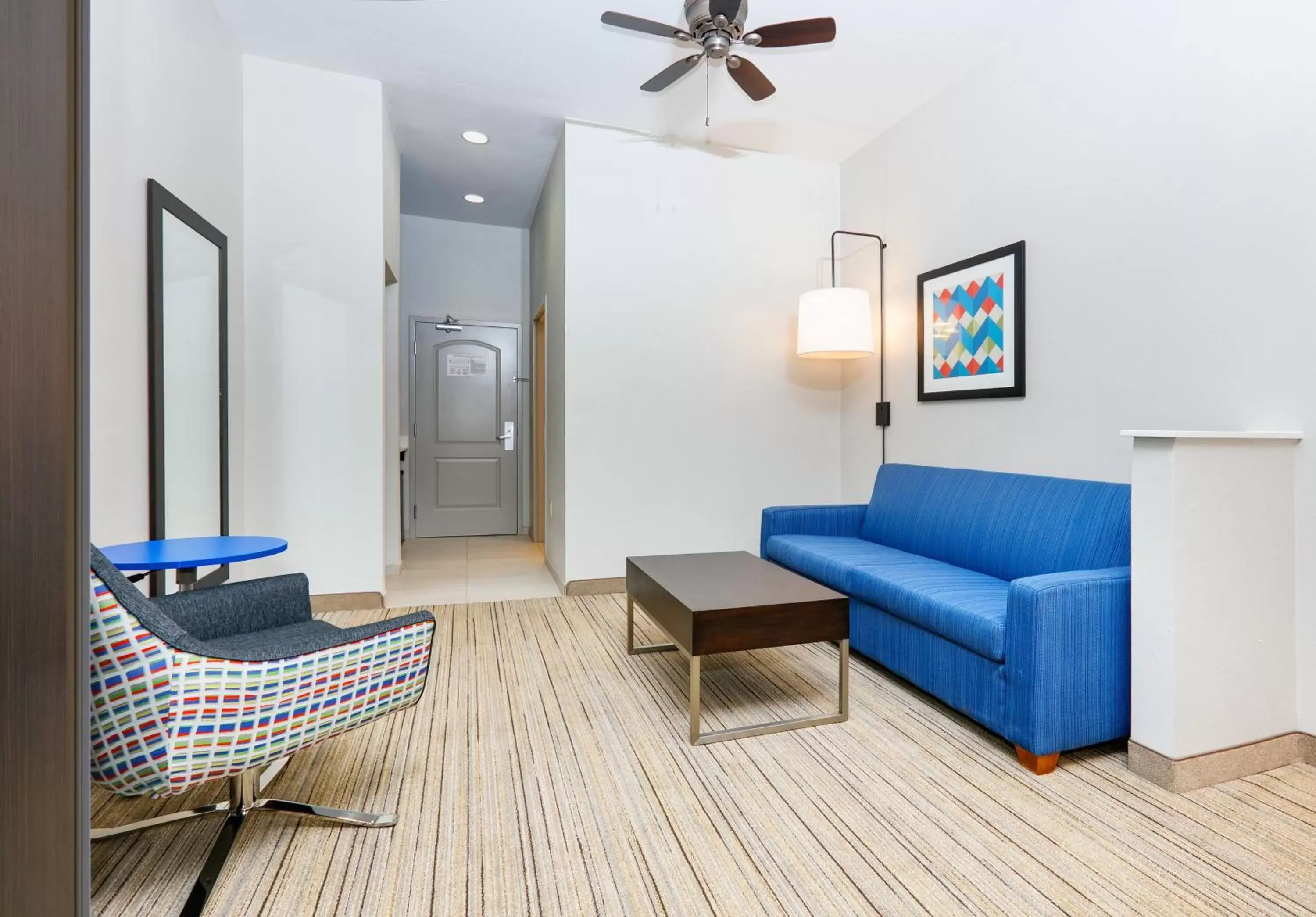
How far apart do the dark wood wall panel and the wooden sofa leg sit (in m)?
2.23

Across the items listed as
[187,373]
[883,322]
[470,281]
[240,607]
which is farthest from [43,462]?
[470,281]

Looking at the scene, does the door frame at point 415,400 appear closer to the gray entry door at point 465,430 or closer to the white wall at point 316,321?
the gray entry door at point 465,430

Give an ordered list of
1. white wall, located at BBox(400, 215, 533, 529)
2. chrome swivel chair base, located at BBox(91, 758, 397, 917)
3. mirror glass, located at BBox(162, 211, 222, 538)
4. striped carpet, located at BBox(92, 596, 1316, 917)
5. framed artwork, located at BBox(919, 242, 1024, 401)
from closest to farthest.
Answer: striped carpet, located at BBox(92, 596, 1316, 917)
chrome swivel chair base, located at BBox(91, 758, 397, 917)
mirror glass, located at BBox(162, 211, 222, 538)
framed artwork, located at BBox(919, 242, 1024, 401)
white wall, located at BBox(400, 215, 533, 529)

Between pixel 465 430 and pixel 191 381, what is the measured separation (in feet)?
10.8

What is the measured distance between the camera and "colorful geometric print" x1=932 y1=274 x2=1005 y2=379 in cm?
315

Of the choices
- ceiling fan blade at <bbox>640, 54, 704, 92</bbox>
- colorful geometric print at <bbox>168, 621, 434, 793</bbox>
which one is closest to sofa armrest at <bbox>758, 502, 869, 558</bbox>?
ceiling fan blade at <bbox>640, 54, 704, 92</bbox>

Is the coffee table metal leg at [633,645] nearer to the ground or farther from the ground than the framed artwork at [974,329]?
nearer to the ground

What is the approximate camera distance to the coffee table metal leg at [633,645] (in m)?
2.92

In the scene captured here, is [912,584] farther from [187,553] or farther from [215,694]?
[187,553]

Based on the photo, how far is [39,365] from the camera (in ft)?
2.72

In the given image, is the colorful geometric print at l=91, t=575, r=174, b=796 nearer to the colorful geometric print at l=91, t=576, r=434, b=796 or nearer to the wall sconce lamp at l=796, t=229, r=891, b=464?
the colorful geometric print at l=91, t=576, r=434, b=796

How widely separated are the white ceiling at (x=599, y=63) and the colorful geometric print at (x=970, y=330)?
89 cm

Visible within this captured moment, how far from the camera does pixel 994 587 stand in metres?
2.48

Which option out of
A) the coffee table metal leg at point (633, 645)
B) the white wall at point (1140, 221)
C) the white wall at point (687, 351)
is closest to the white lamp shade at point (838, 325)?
the white wall at point (1140, 221)
